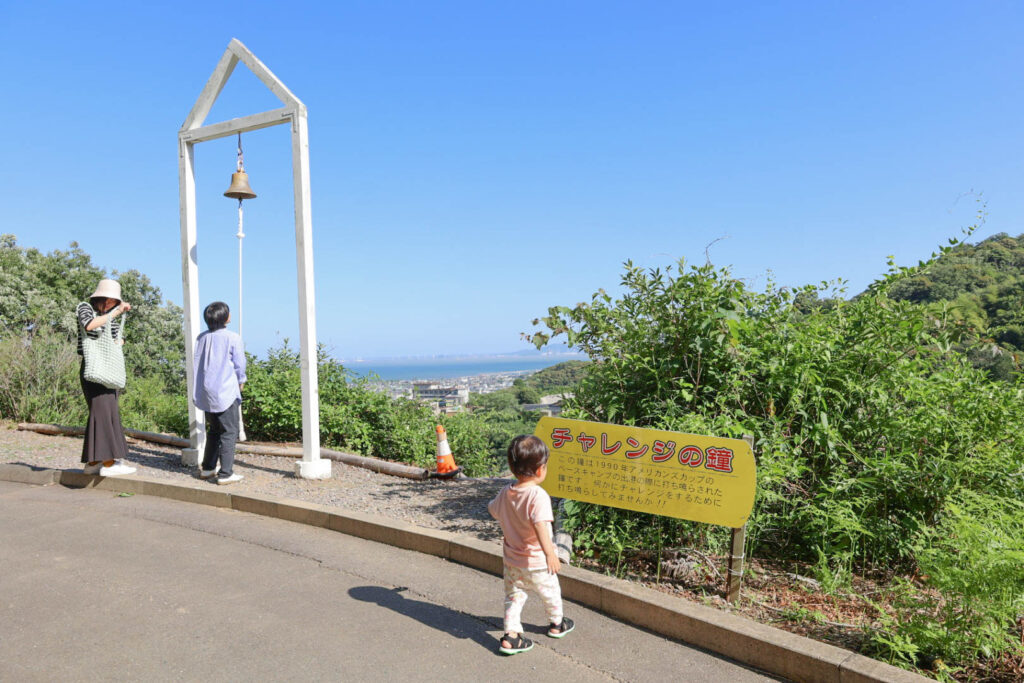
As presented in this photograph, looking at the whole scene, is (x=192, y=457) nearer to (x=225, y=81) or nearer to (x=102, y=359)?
(x=102, y=359)

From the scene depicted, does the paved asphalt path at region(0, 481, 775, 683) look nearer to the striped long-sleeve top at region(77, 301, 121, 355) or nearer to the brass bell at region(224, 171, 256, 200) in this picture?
the striped long-sleeve top at region(77, 301, 121, 355)

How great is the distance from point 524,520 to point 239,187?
258 inches

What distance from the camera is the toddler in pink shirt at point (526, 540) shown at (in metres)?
3.36

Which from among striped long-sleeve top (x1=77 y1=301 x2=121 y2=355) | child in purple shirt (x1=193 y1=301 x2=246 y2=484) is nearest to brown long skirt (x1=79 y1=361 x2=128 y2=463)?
striped long-sleeve top (x1=77 y1=301 x2=121 y2=355)

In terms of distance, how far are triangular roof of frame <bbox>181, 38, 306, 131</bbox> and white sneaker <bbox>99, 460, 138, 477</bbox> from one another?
400cm

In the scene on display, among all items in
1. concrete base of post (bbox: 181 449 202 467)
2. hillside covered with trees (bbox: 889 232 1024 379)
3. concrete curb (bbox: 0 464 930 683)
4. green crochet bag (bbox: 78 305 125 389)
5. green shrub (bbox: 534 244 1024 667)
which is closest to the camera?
concrete curb (bbox: 0 464 930 683)

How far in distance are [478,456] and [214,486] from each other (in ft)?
19.0

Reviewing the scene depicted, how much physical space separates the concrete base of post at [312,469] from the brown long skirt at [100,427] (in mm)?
1794

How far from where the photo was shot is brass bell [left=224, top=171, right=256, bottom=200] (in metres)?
8.04

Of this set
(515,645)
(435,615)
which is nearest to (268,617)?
(435,615)

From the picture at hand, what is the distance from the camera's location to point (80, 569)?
4.43m

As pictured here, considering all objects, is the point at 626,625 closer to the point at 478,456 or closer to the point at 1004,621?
the point at 1004,621

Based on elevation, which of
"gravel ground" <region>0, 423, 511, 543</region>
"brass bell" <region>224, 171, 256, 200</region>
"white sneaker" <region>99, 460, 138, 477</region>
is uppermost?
"brass bell" <region>224, 171, 256, 200</region>

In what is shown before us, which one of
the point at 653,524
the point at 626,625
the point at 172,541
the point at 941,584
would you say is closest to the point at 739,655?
the point at 626,625
